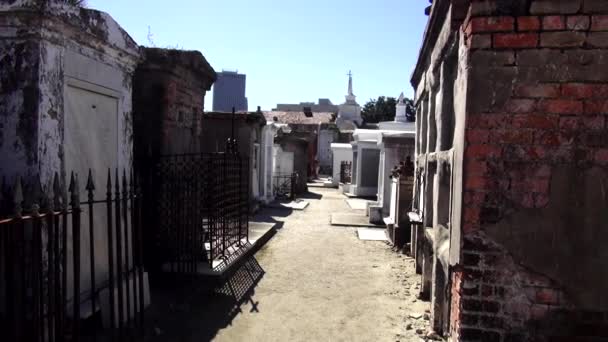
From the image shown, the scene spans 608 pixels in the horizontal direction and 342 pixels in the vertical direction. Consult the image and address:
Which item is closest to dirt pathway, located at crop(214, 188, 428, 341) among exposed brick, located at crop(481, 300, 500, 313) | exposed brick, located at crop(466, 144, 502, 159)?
exposed brick, located at crop(481, 300, 500, 313)

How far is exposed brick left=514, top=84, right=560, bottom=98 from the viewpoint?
9.39 ft

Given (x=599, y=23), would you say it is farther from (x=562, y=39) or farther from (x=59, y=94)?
(x=59, y=94)

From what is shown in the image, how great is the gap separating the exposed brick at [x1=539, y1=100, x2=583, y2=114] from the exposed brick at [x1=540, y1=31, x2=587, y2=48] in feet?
1.12

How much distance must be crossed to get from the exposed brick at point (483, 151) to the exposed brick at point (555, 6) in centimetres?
87

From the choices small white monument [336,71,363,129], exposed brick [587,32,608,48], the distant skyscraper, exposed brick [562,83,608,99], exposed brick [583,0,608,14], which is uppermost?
the distant skyscraper

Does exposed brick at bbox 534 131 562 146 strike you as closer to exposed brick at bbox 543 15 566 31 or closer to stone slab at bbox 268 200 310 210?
exposed brick at bbox 543 15 566 31

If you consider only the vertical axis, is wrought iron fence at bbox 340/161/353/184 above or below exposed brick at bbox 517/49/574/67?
below

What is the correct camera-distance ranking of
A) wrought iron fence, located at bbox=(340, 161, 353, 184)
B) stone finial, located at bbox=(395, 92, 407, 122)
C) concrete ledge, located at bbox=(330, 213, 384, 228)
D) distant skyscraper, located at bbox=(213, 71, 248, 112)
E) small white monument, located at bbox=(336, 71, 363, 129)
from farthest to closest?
1. distant skyscraper, located at bbox=(213, 71, 248, 112)
2. small white monument, located at bbox=(336, 71, 363, 129)
3. wrought iron fence, located at bbox=(340, 161, 353, 184)
4. stone finial, located at bbox=(395, 92, 407, 122)
5. concrete ledge, located at bbox=(330, 213, 384, 228)

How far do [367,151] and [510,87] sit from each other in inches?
618

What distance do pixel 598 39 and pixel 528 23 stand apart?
1.37ft

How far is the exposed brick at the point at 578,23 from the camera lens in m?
2.81

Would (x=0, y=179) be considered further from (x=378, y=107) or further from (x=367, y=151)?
(x=378, y=107)

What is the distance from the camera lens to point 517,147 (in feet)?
9.55

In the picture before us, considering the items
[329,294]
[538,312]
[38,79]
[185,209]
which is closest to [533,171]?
[538,312]
